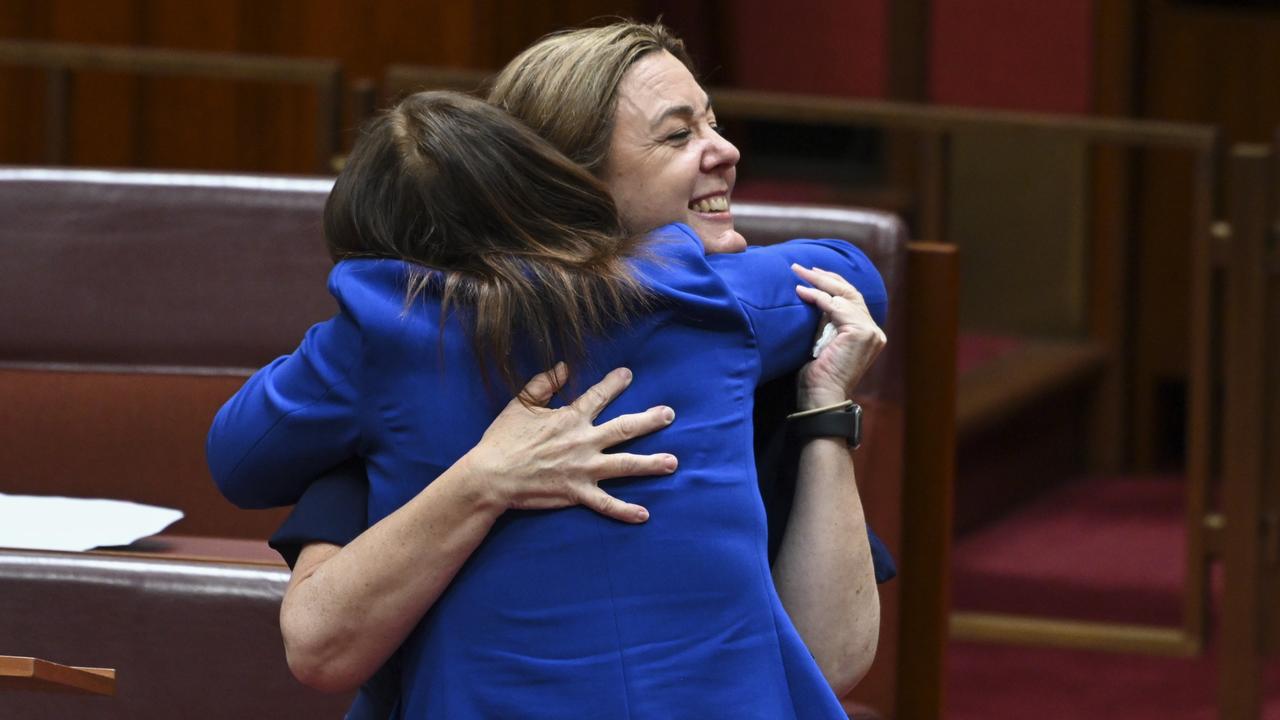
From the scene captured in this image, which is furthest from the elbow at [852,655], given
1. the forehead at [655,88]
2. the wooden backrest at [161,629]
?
the wooden backrest at [161,629]

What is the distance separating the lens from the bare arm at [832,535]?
1321 millimetres

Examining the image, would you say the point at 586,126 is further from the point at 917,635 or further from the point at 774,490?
the point at 917,635

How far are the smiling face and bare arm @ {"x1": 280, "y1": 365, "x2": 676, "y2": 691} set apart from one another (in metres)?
0.17

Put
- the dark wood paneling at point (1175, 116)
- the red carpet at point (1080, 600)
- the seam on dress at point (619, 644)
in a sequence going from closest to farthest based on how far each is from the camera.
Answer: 1. the seam on dress at point (619, 644)
2. the red carpet at point (1080, 600)
3. the dark wood paneling at point (1175, 116)

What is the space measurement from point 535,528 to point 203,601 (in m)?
0.64

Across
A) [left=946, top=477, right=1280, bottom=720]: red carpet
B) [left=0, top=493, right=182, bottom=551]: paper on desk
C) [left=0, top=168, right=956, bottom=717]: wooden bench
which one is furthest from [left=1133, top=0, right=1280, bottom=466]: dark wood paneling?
[left=0, top=493, right=182, bottom=551]: paper on desk

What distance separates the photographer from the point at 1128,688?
11.6 ft

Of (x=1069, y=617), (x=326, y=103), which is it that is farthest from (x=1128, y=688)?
(x=326, y=103)

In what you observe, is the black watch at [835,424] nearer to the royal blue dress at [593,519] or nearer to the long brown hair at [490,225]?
the royal blue dress at [593,519]

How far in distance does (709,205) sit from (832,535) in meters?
0.26

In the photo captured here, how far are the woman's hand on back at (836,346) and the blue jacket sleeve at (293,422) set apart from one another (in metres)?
0.33

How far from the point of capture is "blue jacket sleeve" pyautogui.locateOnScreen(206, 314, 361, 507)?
1241 mm

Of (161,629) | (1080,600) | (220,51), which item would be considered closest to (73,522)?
(161,629)

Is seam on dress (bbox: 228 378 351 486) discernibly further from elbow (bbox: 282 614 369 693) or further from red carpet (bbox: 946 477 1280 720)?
red carpet (bbox: 946 477 1280 720)
